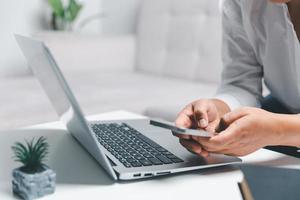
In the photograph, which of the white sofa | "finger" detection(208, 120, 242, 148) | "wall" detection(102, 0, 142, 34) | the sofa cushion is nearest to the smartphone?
"finger" detection(208, 120, 242, 148)

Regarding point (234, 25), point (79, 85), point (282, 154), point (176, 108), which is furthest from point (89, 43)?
point (282, 154)

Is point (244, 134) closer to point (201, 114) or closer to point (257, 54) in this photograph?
point (201, 114)

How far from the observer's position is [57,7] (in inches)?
90.3

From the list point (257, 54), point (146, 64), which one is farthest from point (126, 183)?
point (146, 64)

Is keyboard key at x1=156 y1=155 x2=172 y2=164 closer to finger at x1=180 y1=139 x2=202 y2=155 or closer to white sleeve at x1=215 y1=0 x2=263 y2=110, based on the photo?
finger at x1=180 y1=139 x2=202 y2=155

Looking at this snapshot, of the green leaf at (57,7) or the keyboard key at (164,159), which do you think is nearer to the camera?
the keyboard key at (164,159)

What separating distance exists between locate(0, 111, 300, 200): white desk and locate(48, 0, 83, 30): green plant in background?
5.60 ft

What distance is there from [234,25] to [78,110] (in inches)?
23.8

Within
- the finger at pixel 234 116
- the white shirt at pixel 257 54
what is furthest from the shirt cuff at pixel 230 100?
the finger at pixel 234 116

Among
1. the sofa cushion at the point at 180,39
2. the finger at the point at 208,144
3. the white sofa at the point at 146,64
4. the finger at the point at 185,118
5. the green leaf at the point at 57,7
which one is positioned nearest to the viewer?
the finger at the point at 208,144

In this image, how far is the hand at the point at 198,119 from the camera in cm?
62

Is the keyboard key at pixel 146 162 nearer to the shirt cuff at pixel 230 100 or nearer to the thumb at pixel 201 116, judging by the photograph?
the thumb at pixel 201 116

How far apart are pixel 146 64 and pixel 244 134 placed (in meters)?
1.72

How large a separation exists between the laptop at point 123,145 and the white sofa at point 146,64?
68 cm
